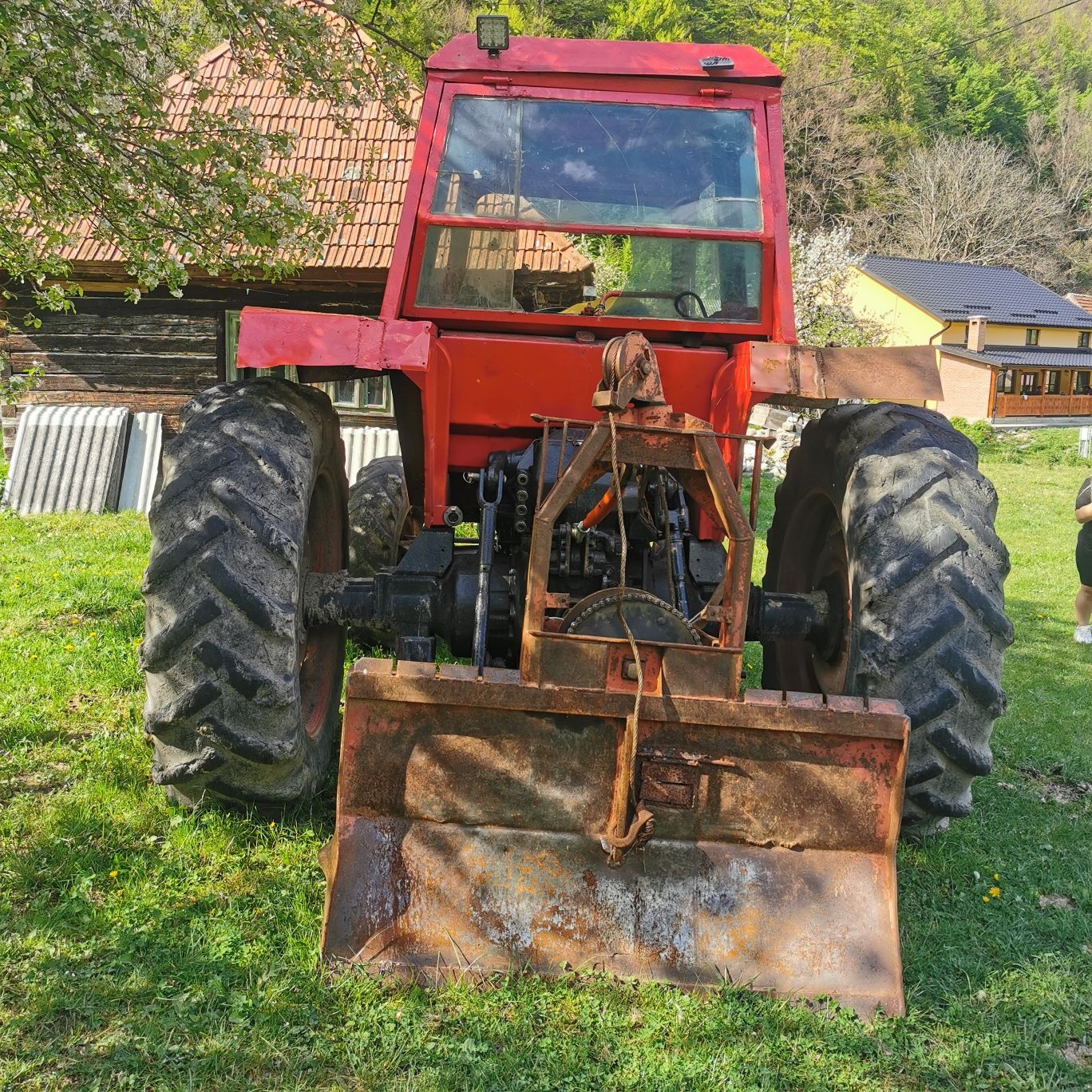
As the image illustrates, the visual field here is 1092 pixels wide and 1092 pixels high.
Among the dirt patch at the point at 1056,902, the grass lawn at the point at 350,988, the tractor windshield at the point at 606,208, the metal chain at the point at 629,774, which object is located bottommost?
the dirt patch at the point at 1056,902

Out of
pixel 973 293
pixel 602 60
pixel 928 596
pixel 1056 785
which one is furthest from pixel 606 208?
pixel 973 293

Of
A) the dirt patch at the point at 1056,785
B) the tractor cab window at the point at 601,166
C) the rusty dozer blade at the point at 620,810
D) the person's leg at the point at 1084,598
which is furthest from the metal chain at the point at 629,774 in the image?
the person's leg at the point at 1084,598

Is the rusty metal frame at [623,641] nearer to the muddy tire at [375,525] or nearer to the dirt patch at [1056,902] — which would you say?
the dirt patch at [1056,902]

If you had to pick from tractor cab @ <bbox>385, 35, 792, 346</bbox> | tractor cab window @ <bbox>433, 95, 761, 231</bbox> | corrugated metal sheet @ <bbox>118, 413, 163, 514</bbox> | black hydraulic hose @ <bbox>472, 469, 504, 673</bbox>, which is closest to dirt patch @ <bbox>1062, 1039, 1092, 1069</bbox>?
black hydraulic hose @ <bbox>472, 469, 504, 673</bbox>

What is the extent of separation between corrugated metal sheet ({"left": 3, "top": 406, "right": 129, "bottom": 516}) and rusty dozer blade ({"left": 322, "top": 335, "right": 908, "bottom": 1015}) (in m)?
9.29

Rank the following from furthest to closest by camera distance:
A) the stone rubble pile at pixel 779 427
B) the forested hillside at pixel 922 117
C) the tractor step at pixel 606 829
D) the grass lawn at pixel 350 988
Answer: the forested hillside at pixel 922 117
the stone rubble pile at pixel 779 427
the tractor step at pixel 606 829
the grass lawn at pixel 350 988

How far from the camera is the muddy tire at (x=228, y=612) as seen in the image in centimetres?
319

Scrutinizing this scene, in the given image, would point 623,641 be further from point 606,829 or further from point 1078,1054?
point 1078,1054

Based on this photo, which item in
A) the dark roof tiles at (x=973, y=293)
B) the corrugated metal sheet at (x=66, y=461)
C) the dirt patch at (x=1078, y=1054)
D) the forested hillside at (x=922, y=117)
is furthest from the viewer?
the forested hillside at (x=922, y=117)

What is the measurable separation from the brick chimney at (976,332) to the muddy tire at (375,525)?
39.7 metres

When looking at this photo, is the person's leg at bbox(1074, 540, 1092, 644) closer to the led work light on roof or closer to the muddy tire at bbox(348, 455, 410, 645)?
the muddy tire at bbox(348, 455, 410, 645)

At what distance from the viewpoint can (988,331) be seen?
4338 cm

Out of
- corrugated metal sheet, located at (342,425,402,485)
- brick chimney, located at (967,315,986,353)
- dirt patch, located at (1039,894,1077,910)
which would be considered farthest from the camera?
brick chimney, located at (967,315,986,353)

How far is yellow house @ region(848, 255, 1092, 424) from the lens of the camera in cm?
4109
